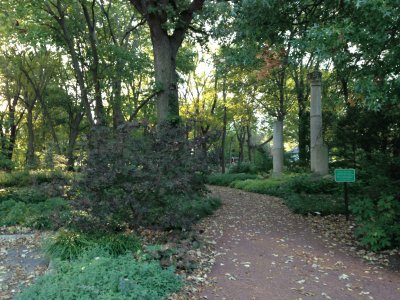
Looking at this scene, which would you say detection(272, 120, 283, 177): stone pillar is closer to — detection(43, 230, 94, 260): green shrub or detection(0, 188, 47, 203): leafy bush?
detection(0, 188, 47, 203): leafy bush

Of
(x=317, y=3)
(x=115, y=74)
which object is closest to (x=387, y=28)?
(x=317, y=3)

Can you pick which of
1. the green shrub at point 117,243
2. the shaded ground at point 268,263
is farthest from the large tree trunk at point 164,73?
the green shrub at point 117,243

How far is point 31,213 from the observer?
9234 millimetres

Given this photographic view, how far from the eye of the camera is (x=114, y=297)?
4.03 meters

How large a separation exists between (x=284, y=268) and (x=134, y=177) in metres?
2.76

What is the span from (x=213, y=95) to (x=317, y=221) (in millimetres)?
20917

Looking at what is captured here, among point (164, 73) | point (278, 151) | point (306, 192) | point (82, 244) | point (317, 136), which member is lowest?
point (82, 244)

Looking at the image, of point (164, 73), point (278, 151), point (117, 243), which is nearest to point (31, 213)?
point (117, 243)

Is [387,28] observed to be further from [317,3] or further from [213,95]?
[213,95]

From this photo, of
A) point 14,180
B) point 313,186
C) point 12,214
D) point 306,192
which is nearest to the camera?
point 12,214

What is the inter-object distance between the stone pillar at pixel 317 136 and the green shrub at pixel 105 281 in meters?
11.8

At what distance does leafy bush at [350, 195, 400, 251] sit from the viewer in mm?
6871

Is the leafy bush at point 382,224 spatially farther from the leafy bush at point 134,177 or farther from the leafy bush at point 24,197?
the leafy bush at point 24,197

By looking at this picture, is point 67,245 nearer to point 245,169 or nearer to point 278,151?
point 278,151
